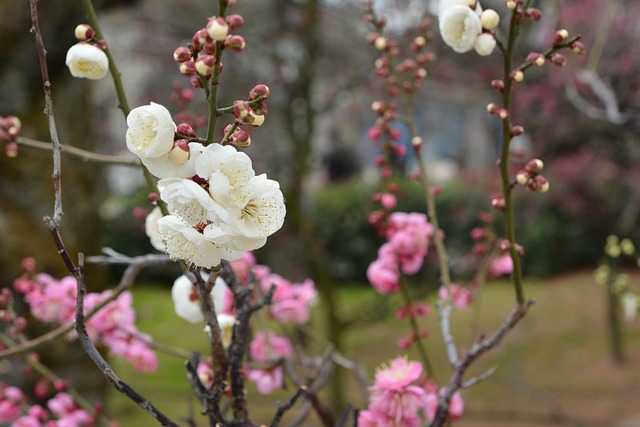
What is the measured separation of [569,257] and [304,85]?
19.8ft

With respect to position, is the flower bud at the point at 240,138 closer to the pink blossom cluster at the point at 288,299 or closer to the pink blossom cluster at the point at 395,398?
the pink blossom cluster at the point at 395,398

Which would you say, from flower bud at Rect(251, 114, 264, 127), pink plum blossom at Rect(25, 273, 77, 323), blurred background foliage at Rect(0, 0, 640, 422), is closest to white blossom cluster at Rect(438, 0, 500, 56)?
flower bud at Rect(251, 114, 264, 127)

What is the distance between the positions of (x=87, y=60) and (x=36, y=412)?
0.70m

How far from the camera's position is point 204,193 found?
0.61 metres

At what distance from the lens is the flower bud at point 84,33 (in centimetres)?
84

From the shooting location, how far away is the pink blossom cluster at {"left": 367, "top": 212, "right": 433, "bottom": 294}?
1.41 metres

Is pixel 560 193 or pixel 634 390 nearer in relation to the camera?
pixel 634 390

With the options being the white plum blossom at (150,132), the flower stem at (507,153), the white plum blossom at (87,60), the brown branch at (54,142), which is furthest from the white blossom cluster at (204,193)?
the flower stem at (507,153)

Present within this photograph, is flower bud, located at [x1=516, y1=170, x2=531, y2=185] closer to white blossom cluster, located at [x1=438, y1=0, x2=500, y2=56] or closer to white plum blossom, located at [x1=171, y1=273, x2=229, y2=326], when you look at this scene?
white blossom cluster, located at [x1=438, y1=0, x2=500, y2=56]

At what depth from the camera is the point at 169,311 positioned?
8.41 m

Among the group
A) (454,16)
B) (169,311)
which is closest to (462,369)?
(454,16)

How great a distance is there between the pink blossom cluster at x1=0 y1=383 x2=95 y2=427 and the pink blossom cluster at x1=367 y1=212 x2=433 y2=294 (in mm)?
614

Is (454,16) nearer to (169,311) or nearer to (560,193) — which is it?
(560,193)

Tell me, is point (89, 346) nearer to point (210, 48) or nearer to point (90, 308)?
point (210, 48)
